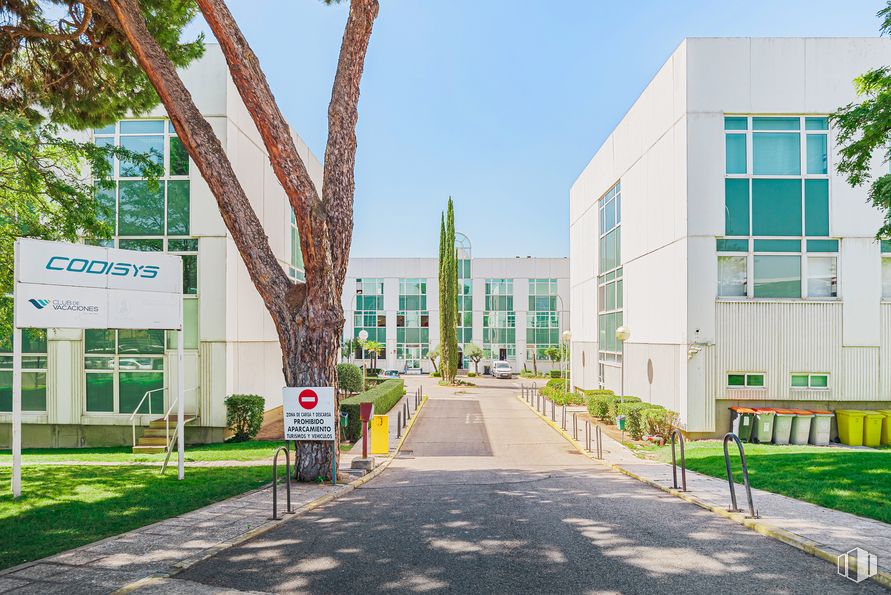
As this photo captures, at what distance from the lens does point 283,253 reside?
78.2 feet

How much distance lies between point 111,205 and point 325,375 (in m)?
12.0

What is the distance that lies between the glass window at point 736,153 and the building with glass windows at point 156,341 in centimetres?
1514

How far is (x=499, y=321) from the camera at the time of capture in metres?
64.2

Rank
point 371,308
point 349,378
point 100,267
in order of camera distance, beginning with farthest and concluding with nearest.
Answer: point 371,308 < point 349,378 < point 100,267

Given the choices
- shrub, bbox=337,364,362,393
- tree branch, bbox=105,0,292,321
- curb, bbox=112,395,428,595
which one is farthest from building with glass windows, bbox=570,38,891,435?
shrub, bbox=337,364,362,393

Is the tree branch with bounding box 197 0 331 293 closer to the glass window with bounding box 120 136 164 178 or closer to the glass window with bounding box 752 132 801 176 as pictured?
the glass window with bounding box 120 136 164 178

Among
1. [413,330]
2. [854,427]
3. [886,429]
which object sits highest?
[413,330]

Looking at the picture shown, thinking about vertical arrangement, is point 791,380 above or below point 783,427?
above

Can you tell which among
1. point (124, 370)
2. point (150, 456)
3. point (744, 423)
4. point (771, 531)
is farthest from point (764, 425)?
point (124, 370)

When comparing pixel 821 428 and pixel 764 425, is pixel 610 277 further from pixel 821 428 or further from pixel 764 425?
pixel 821 428

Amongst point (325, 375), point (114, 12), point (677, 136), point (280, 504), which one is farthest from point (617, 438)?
point (114, 12)

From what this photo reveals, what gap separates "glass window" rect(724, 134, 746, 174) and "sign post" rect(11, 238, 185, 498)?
617 inches

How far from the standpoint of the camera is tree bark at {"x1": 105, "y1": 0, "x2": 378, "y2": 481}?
380 inches

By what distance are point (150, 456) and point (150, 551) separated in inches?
388
